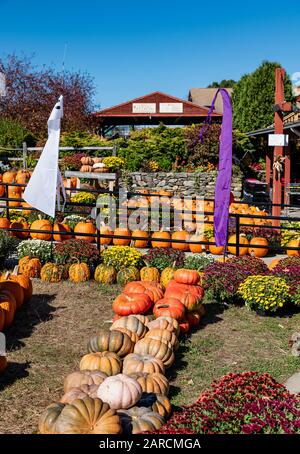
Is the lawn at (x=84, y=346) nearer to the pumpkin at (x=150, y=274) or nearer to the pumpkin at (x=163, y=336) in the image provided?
the pumpkin at (x=163, y=336)

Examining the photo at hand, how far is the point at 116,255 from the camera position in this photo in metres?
8.93

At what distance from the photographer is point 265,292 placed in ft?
24.3

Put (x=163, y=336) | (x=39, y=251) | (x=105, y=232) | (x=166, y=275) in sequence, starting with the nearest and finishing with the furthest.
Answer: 1. (x=163, y=336)
2. (x=166, y=275)
3. (x=39, y=251)
4. (x=105, y=232)

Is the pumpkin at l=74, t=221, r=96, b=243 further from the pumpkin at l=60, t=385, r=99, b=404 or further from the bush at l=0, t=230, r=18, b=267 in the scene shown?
the pumpkin at l=60, t=385, r=99, b=404

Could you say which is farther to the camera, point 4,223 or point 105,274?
point 4,223

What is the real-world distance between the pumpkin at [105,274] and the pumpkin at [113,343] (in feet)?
9.57

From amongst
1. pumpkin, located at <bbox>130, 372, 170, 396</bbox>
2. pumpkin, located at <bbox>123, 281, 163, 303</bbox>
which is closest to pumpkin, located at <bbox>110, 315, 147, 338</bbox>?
pumpkin, located at <bbox>123, 281, 163, 303</bbox>

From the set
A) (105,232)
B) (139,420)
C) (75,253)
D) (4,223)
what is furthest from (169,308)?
(4,223)

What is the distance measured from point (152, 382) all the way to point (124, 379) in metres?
0.39

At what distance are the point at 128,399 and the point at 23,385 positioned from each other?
1.30 m

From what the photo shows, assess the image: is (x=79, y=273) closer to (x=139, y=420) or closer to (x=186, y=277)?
(x=186, y=277)

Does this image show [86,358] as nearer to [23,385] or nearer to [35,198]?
[23,385]

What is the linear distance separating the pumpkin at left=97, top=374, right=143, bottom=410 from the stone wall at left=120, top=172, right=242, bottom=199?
13072mm

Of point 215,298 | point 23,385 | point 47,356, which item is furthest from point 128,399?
point 215,298
